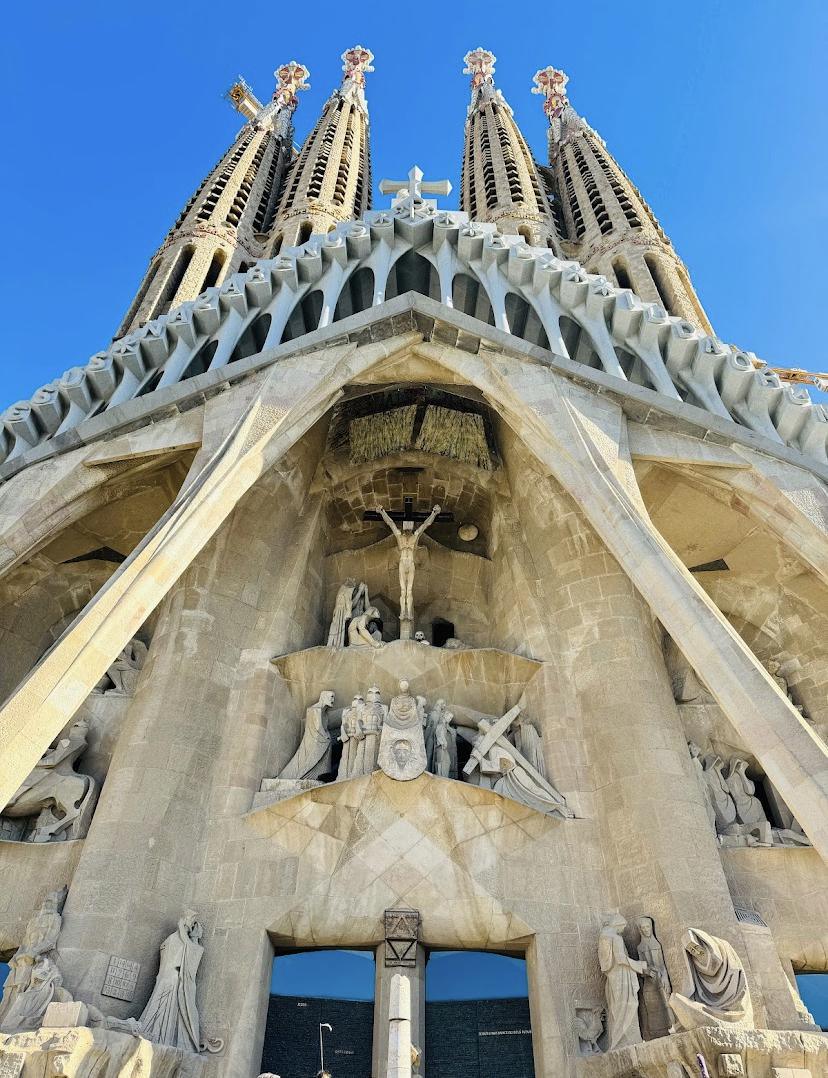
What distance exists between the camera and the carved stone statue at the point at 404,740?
27.3 ft

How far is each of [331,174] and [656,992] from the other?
80.4ft

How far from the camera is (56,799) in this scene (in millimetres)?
8461

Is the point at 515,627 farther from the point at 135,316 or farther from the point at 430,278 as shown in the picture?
the point at 135,316

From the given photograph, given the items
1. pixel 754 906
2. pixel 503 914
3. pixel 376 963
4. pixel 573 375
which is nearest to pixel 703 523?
pixel 573 375

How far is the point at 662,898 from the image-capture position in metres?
7.34


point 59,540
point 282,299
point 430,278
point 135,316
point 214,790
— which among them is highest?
point 135,316

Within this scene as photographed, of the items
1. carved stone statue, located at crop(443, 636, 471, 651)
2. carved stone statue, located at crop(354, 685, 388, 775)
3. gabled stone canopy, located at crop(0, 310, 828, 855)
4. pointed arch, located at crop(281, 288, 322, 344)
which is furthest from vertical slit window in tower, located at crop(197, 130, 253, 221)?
carved stone statue, located at crop(354, 685, 388, 775)

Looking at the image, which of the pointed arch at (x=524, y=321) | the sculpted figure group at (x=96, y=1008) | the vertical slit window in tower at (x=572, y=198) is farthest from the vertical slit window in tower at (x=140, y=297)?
the sculpted figure group at (x=96, y=1008)

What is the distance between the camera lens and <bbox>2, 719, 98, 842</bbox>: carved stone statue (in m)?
8.23

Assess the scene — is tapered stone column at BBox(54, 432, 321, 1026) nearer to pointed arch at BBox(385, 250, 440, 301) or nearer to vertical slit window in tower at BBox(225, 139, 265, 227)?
pointed arch at BBox(385, 250, 440, 301)

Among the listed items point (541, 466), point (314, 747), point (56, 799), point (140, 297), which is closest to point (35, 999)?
point (56, 799)

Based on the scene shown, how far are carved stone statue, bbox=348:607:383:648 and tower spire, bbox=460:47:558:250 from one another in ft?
47.0

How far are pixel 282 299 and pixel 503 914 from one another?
7922 millimetres

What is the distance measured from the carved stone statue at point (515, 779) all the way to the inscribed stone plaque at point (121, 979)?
142 inches
